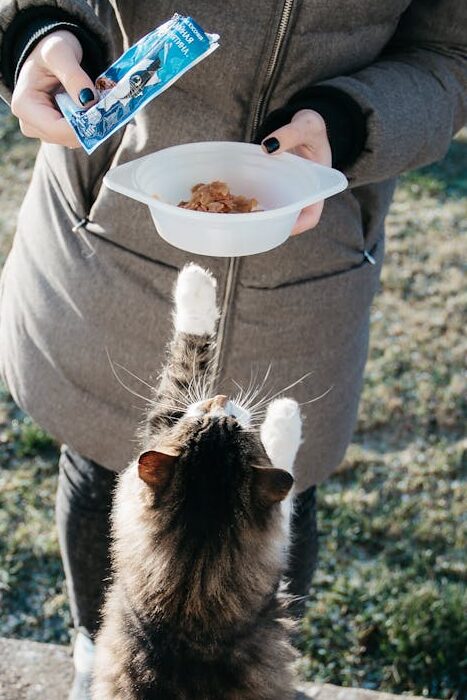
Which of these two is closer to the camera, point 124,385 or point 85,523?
point 124,385

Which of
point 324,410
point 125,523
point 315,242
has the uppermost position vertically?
point 315,242

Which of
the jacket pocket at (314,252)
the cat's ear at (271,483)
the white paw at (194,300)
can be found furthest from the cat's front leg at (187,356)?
the cat's ear at (271,483)

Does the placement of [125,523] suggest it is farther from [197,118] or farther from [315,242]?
[197,118]

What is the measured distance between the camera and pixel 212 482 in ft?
5.00

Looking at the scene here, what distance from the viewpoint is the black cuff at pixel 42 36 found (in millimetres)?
1394

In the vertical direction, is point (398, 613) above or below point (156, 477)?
below

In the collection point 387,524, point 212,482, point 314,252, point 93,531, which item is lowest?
point 387,524

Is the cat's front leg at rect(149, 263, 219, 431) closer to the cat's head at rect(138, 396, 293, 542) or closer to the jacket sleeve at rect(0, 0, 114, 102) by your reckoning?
the cat's head at rect(138, 396, 293, 542)

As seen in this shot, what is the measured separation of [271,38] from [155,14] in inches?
8.8

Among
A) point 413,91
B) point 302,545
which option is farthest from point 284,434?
point 413,91

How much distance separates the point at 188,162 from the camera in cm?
144

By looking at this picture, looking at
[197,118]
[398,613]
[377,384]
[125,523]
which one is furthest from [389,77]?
[377,384]

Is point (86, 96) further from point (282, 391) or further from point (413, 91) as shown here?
point (282, 391)

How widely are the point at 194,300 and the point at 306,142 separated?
1.28 ft
